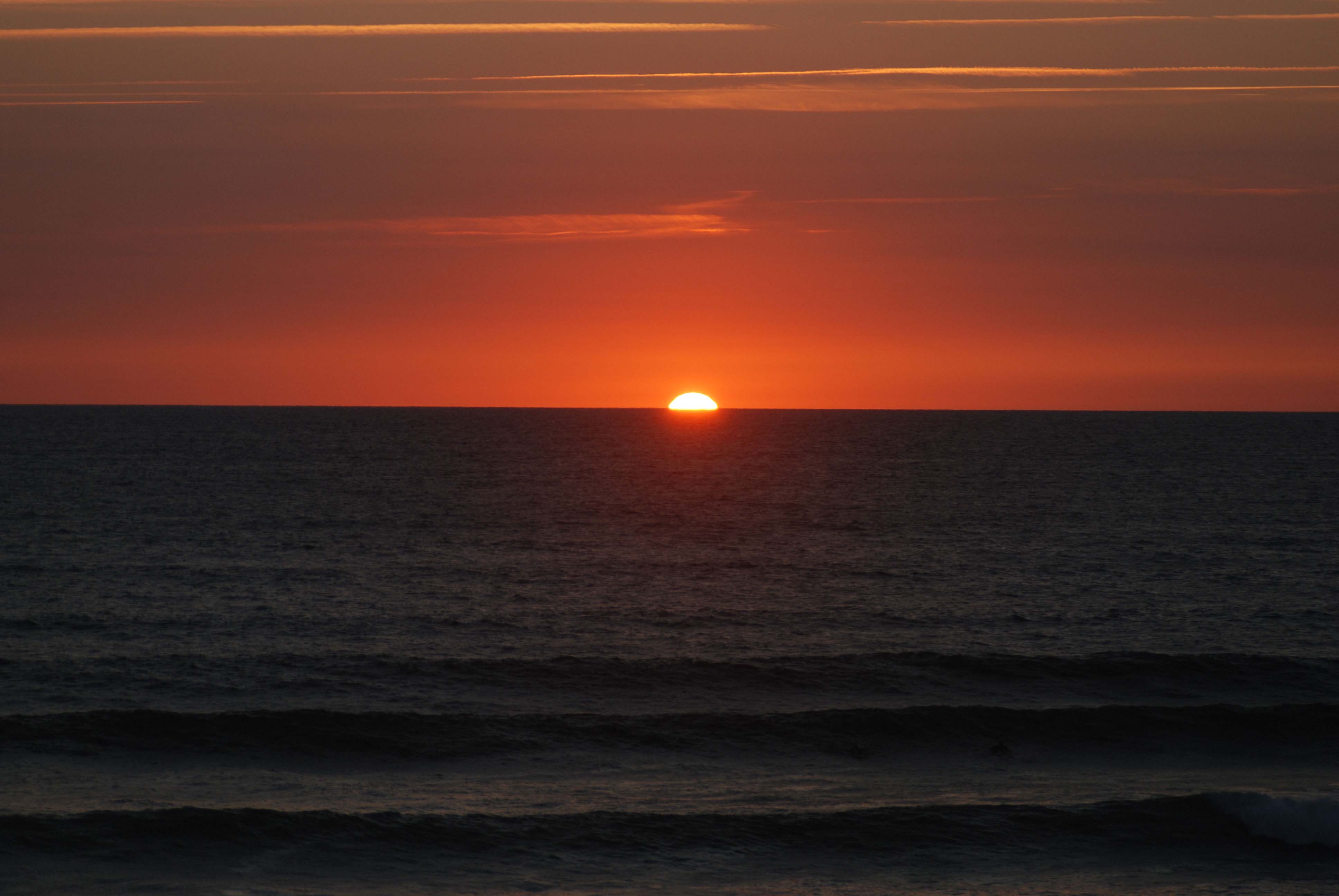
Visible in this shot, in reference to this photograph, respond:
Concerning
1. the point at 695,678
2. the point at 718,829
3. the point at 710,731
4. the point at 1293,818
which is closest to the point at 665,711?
the point at 710,731

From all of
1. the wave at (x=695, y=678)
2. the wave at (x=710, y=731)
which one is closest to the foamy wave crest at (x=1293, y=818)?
the wave at (x=710, y=731)

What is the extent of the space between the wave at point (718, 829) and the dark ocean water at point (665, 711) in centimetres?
7

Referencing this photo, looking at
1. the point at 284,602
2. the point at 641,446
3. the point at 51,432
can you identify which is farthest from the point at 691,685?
the point at 51,432

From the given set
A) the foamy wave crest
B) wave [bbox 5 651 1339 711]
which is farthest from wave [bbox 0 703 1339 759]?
the foamy wave crest

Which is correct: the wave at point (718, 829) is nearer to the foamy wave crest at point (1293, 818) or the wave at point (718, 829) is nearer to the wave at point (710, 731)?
the foamy wave crest at point (1293, 818)

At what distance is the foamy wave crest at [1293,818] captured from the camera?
66.9 ft

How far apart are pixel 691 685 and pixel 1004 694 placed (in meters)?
8.00

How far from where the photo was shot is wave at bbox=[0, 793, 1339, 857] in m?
20.3

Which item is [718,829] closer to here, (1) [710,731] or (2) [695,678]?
(1) [710,731]

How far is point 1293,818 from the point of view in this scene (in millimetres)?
20844

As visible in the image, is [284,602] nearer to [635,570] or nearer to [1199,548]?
[635,570]

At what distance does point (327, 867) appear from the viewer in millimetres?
19438

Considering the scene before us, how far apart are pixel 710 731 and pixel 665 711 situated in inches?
74.5

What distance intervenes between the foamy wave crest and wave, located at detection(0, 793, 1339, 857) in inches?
0.8
